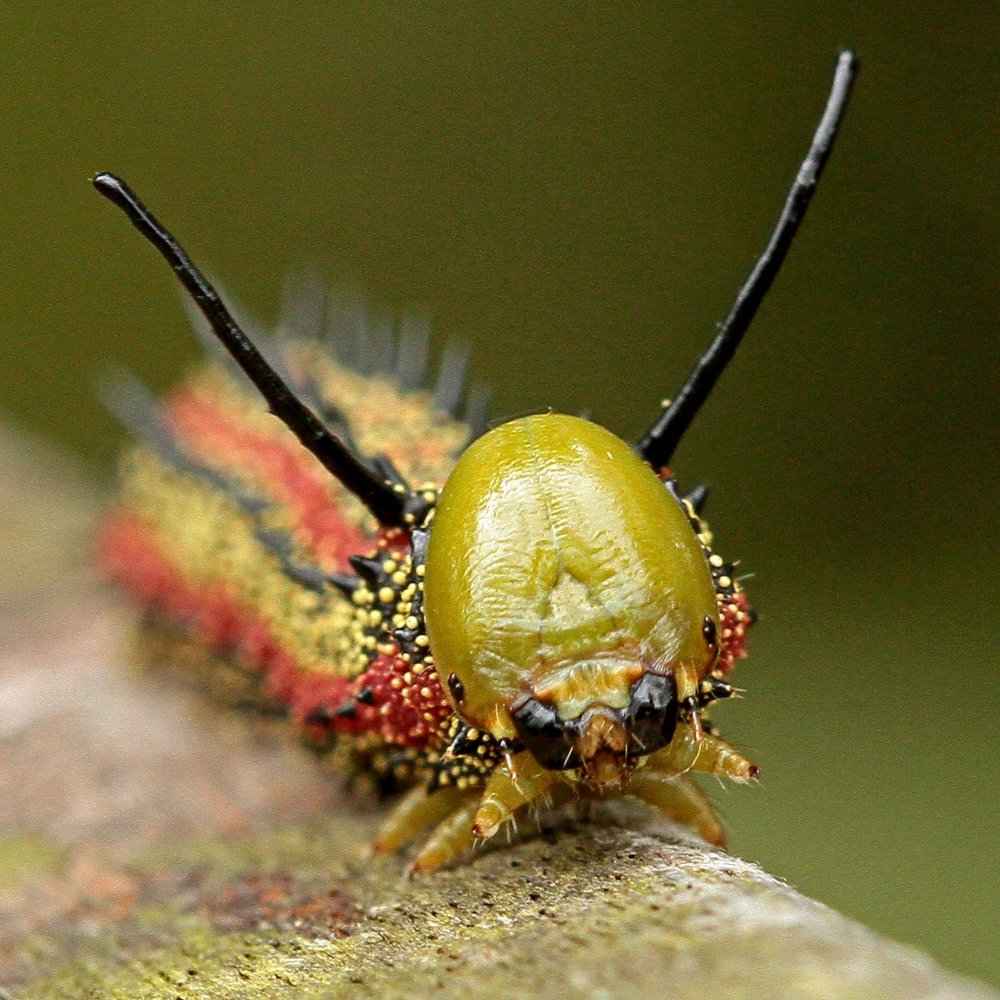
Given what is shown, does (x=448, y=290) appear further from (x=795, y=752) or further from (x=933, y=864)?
(x=933, y=864)

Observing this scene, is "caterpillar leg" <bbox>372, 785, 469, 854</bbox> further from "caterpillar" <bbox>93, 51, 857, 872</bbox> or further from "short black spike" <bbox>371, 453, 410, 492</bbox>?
"short black spike" <bbox>371, 453, 410, 492</bbox>

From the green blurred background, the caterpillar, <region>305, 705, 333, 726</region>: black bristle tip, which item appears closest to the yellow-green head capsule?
the caterpillar

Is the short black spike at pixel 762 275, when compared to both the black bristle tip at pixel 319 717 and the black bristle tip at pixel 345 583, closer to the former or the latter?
the black bristle tip at pixel 345 583

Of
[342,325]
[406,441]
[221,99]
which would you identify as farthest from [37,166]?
[406,441]

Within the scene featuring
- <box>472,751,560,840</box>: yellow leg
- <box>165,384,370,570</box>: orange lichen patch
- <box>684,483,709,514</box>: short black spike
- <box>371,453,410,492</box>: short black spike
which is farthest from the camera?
<box>165,384,370,570</box>: orange lichen patch

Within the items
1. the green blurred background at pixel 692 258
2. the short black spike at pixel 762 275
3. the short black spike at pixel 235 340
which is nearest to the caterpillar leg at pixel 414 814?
the short black spike at pixel 235 340

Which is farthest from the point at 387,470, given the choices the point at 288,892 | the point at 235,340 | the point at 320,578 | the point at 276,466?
the point at 276,466
